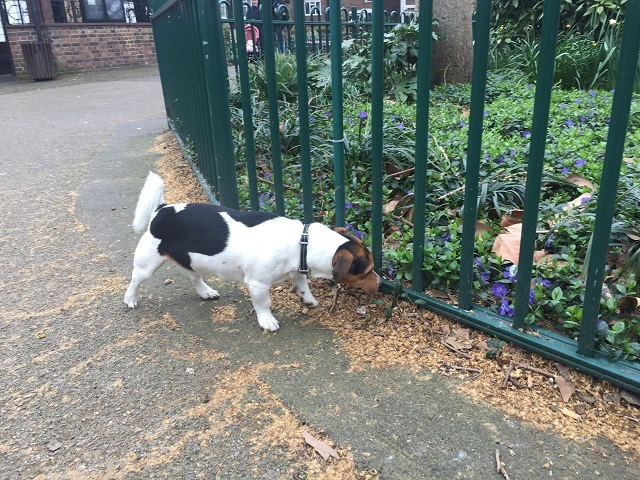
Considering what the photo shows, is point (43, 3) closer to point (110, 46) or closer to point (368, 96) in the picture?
point (110, 46)

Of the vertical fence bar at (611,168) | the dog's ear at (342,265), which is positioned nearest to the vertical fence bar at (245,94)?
the dog's ear at (342,265)

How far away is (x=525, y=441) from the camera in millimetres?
1865

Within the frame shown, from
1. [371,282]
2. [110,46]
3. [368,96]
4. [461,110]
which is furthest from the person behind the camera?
[110,46]

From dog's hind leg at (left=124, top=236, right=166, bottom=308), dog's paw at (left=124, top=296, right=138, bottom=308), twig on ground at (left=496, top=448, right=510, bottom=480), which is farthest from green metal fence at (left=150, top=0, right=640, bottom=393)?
dog's paw at (left=124, top=296, right=138, bottom=308)

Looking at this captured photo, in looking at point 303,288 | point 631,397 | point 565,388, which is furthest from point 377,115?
point 631,397

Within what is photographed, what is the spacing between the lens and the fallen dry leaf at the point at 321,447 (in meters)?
1.84

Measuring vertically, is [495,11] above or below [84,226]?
above

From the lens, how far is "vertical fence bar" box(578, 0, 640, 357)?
168cm

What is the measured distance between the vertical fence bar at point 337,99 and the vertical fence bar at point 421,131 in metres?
0.54

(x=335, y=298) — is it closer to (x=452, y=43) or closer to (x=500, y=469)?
(x=500, y=469)

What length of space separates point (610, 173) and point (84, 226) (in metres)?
3.76

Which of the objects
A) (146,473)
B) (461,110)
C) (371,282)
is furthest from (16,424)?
(461,110)

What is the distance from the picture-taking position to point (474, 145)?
2205 mm

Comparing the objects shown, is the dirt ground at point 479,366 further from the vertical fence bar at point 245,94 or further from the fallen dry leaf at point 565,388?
the vertical fence bar at point 245,94
